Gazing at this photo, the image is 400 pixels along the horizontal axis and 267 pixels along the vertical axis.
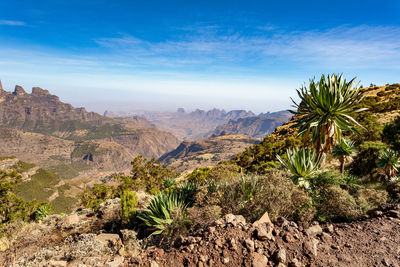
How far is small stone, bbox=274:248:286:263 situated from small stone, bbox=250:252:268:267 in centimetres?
22

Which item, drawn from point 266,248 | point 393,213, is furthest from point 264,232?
point 393,213

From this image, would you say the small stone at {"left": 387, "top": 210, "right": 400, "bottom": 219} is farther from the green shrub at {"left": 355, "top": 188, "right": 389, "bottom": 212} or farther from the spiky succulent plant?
the spiky succulent plant

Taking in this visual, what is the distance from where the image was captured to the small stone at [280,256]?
3.87m

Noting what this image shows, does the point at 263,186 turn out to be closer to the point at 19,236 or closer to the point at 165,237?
the point at 165,237

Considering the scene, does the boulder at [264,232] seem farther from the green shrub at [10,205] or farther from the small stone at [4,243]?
the green shrub at [10,205]

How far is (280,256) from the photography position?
388 cm

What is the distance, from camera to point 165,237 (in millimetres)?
6195

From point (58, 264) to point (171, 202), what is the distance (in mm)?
3351

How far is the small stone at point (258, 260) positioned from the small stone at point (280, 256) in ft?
0.71

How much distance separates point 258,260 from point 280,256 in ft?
1.39

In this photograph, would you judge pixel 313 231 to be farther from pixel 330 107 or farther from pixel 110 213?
pixel 110 213

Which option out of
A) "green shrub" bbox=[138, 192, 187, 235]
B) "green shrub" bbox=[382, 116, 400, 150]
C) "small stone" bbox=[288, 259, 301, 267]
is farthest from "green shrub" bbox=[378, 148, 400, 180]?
"green shrub" bbox=[138, 192, 187, 235]

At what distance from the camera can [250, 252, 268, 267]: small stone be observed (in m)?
3.85

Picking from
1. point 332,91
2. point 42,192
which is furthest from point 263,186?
point 42,192
